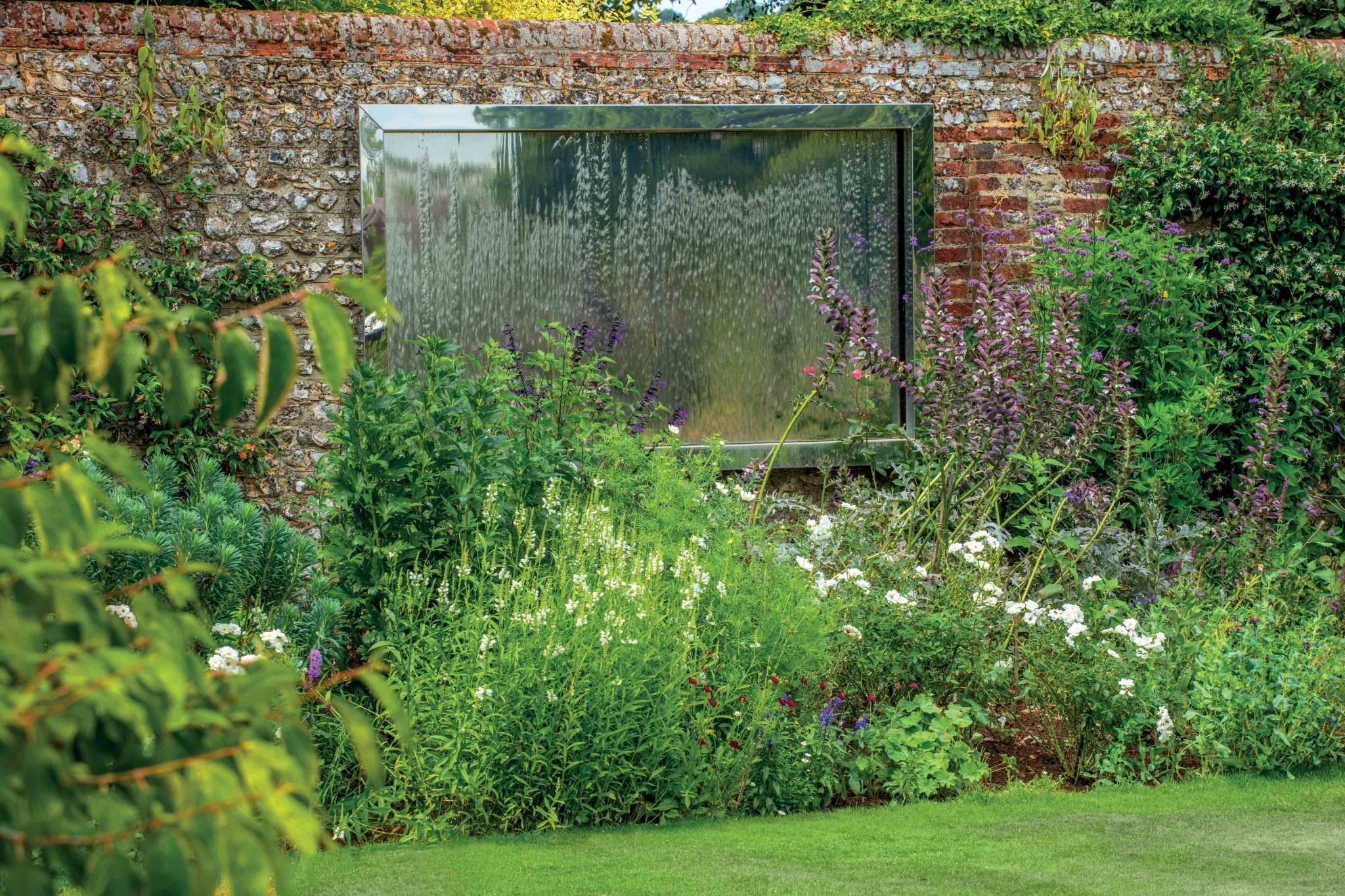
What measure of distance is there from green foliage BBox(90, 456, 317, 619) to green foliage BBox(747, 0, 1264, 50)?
3.90 metres

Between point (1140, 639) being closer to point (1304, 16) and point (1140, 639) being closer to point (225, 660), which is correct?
point (225, 660)

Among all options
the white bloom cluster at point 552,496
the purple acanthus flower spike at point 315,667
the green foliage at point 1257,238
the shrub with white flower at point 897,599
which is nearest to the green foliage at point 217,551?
the purple acanthus flower spike at point 315,667

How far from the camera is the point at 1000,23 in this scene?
6.65 m

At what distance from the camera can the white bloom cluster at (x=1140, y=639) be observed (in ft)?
14.3

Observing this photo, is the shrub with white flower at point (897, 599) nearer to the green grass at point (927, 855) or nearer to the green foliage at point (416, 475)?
the green grass at point (927, 855)

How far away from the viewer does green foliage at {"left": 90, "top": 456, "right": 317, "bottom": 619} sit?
12.3 feet

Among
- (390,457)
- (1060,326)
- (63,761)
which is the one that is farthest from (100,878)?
(1060,326)

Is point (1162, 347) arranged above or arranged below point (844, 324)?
A: below

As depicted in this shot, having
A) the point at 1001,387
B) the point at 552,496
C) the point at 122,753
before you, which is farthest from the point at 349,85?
the point at 122,753

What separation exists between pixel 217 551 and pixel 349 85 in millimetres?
3051

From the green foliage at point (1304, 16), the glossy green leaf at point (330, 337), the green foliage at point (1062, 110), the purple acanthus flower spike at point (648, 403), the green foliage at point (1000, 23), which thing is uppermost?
the green foliage at point (1304, 16)

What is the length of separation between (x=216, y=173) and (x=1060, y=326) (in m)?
3.99

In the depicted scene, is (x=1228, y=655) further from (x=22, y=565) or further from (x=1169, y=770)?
(x=22, y=565)

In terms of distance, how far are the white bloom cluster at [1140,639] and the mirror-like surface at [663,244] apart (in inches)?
96.7
